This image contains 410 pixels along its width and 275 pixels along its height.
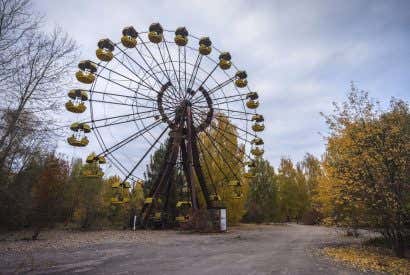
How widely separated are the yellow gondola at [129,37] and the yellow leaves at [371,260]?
52.2ft

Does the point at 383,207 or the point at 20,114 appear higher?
the point at 20,114

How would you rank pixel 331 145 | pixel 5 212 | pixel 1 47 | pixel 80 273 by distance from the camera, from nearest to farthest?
1. pixel 80 273
2. pixel 1 47
3. pixel 331 145
4. pixel 5 212

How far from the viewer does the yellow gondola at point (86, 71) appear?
17422mm

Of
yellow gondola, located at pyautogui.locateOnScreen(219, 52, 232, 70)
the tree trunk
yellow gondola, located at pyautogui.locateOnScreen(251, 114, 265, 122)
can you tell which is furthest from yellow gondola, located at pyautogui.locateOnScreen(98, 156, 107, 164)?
the tree trunk

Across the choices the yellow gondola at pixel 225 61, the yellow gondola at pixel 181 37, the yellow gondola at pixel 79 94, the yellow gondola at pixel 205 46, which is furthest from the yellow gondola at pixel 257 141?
the yellow gondola at pixel 79 94

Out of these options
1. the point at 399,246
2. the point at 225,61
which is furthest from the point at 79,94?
the point at 399,246

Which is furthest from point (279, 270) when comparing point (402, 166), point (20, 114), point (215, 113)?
point (215, 113)

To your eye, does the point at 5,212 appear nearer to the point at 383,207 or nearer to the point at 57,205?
the point at 57,205

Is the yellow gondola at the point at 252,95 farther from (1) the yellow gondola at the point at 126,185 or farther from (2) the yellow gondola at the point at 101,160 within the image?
(2) the yellow gondola at the point at 101,160

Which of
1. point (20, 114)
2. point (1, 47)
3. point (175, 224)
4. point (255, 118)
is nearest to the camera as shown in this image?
point (1, 47)

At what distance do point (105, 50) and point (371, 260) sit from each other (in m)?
17.8

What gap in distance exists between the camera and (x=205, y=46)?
68.5 ft

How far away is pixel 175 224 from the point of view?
87.8 feet

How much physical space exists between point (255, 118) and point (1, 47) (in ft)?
57.5
